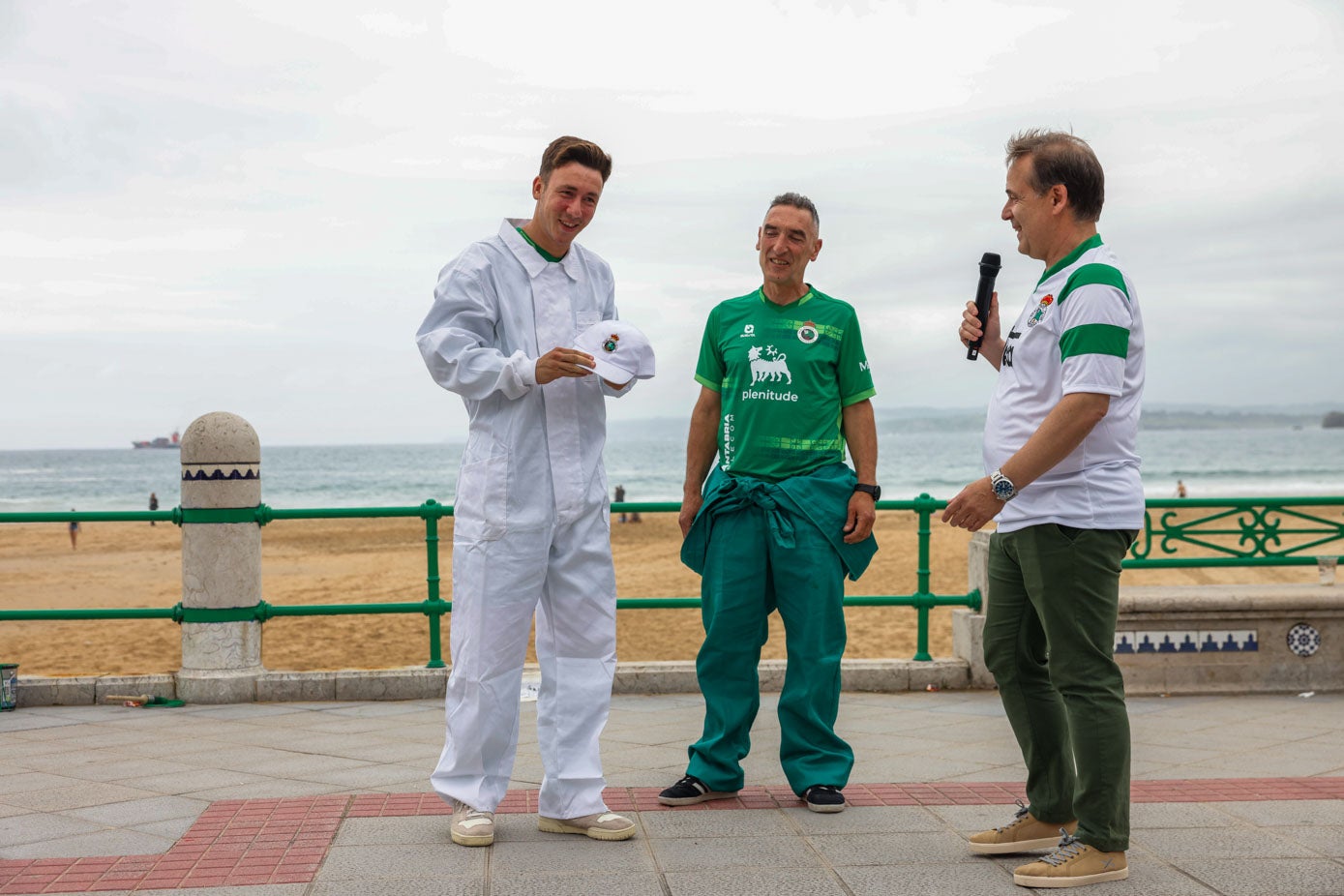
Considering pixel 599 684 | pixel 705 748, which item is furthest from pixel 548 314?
pixel 705 748

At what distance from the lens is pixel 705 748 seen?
4586 millimetres

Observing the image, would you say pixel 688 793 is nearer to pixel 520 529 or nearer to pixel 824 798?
pixel 824 798

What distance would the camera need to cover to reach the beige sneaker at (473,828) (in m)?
3.95

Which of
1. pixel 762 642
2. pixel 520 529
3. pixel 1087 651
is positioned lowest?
pixel 762 642

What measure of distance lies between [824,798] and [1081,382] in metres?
1.75

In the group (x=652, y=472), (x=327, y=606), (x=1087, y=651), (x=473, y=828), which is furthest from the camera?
(x=652, y=472)

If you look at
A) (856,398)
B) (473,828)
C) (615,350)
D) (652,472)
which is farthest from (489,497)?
(652,472)

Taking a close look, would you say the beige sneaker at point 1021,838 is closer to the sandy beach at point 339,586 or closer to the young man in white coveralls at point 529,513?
the young man in white coveralls at point 529,513

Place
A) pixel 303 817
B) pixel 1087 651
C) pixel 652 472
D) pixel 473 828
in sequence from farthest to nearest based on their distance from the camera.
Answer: pixel 652 472, pixel 303 817, pixel 473 828, pixel 1087 651

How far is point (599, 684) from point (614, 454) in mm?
80809

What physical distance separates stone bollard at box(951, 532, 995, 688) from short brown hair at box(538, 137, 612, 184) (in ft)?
12.0

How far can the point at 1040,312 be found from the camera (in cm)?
361

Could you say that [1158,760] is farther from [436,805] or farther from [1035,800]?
[436,805]

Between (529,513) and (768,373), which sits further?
(768,373)
